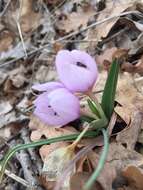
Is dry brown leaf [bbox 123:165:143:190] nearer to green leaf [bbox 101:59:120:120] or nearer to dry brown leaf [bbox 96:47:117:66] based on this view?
green leaf [bbox 101:59:120:120]

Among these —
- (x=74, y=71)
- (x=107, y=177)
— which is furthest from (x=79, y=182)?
(x=74, y=71)

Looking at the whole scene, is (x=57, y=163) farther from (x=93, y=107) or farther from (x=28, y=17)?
(x=28, y=17)

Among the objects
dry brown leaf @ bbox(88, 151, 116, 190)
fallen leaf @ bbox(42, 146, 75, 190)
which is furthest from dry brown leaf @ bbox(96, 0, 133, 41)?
dry brown leaf @ bbox(88, 151, 116, 190)

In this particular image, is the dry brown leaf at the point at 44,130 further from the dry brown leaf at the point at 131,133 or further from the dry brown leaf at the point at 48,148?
the dry brown leaf at the point at 131,133

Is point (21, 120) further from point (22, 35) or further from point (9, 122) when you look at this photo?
point (22, 35)

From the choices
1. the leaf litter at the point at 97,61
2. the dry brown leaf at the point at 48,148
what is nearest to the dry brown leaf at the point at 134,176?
the leaf litter at the point at 97,61

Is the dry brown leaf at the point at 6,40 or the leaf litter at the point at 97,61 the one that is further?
the dry brown leaf at the point at 6,40

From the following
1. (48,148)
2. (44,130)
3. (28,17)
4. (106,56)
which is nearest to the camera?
(48,148)
